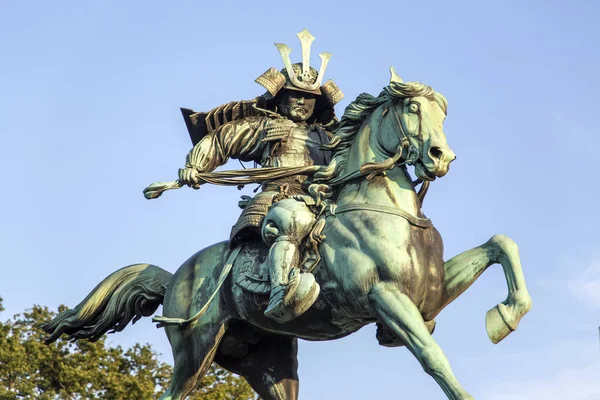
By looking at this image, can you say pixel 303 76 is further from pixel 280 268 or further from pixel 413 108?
pixel 280 268

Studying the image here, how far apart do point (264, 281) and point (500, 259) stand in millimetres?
1875

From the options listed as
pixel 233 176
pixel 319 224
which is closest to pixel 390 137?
pixel 319 224

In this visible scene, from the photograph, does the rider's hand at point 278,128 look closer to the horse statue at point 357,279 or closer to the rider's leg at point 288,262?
the horse statue at point 357,279

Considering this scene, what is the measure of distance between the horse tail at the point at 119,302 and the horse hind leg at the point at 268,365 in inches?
31.7

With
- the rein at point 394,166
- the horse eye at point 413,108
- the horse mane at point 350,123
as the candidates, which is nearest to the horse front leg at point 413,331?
the rein at point 394,166

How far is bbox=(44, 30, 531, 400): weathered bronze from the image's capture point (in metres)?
10.1

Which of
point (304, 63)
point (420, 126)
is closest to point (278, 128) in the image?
point (304, 63)

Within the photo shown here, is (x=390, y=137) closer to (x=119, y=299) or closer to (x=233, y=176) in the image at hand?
(x=233, y=176)

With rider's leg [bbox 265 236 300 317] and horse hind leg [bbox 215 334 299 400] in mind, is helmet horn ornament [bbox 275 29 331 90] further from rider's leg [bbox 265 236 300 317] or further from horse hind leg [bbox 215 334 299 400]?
horse hind leg [bbox 215 334 299 400]

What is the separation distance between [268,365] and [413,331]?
2146 millimetres

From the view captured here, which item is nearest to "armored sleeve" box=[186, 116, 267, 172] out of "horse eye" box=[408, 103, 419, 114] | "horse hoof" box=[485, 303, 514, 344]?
"horse eye" box=[408, 103, 419, 114]

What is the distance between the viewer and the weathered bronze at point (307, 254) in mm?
10062

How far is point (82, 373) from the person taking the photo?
20172mm

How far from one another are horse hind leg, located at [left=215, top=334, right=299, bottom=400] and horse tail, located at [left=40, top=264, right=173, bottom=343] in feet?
2.64
